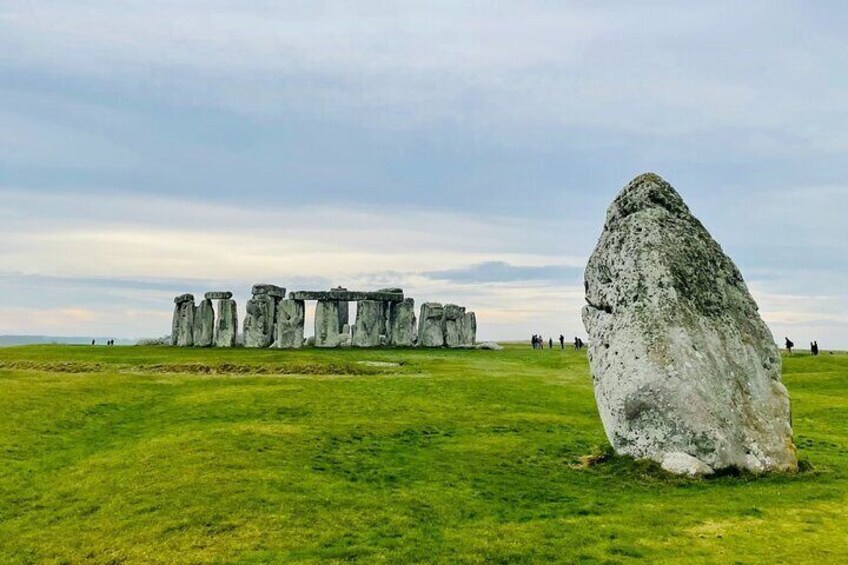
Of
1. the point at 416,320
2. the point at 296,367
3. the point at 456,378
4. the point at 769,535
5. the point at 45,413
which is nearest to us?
the point at 769,535

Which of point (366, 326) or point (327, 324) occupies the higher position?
point (327, 324)

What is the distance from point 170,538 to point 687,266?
13814 millimetres

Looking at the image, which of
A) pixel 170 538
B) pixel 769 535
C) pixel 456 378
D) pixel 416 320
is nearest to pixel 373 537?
pixel 170 538

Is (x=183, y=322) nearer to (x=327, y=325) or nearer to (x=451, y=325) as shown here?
(x=327, y=325)

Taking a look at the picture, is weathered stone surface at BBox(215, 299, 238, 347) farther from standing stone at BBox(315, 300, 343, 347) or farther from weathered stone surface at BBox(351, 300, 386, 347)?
weathered stone surface at BBox(351, 300, 386, 347)

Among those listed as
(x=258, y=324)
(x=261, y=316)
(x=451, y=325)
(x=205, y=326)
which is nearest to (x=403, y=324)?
(x=451, y=325)

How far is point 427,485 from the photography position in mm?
18250

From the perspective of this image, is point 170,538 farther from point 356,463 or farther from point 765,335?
point 765,335

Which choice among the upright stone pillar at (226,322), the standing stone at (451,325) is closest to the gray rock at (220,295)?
the upright stone pillar at (226,322)

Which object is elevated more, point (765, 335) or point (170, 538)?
point (765, 335)

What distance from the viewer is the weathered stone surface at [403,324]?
66500 mm

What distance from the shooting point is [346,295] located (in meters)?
65.5

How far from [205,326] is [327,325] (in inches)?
402

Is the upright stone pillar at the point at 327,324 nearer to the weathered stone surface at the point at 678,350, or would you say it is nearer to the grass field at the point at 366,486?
the grass field at the point at 366,486
